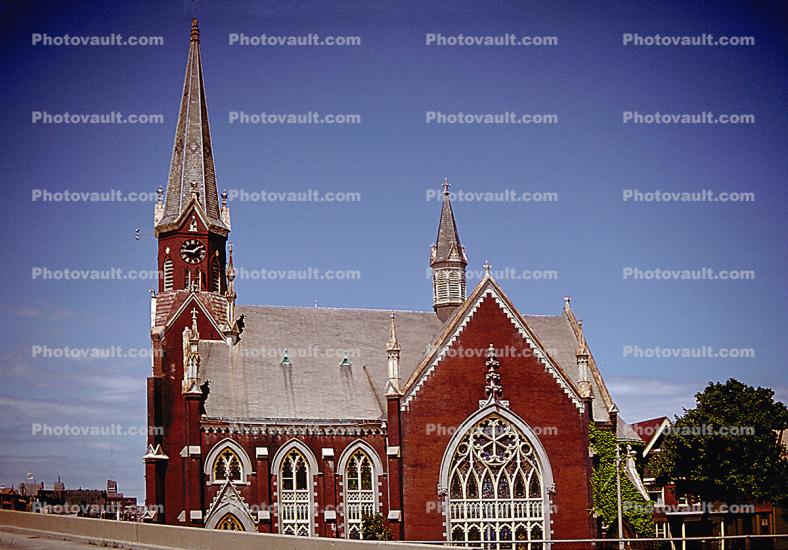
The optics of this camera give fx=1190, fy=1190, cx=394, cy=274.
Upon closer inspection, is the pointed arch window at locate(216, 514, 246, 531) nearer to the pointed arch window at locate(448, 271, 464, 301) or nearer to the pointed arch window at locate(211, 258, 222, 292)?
the pointed arch window at locate(211, 258, 222, 292)

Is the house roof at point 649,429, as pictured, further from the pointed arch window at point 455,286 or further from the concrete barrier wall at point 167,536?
the concrete barrier wall at point 167,536

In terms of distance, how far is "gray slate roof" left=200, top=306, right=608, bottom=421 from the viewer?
6173 cm

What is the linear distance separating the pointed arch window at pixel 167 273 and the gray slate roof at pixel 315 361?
4.11 m

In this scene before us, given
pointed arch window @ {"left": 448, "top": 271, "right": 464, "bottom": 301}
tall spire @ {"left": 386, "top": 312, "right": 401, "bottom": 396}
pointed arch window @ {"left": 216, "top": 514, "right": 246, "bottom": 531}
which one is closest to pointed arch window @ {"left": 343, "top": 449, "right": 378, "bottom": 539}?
tall spire @ {"left": 386, "top": 312, "right": 401, "bottom": 396}

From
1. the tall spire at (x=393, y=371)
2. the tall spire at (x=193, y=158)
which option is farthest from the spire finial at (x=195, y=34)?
the tall spire at (x=393, y=371)

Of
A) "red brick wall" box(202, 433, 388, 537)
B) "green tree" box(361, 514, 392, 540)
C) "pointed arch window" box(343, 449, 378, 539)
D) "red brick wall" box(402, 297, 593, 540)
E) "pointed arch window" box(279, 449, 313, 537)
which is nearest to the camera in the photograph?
"green tree" box(361, 514, 392, 540)

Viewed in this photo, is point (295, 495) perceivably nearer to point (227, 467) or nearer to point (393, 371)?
point (227, 467)

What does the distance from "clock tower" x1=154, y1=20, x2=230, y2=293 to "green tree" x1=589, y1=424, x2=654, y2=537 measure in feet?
73.5

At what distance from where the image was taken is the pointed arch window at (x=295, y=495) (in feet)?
196

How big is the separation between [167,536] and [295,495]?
25983 millimetres

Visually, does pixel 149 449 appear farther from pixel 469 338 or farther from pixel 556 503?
pixel 556 503

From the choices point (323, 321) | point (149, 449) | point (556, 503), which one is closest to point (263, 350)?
point (323, 321)

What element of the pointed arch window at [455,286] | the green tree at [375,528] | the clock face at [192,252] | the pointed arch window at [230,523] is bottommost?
the green tree at [375,528]

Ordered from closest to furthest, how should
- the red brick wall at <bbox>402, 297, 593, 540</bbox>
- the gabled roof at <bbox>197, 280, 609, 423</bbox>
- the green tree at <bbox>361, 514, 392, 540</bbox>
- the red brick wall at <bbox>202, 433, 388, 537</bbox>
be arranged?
1. the green tree at <bbox>361, 514, 392, 540</bbox>
2. the red brick wall at <bbox>202, 433, 388, 537</bbox>
3. the red brick wall at <bbox>402, 297, 593, 540</bbox>
4. the gabled roof at <bbox>197, 280, 609, 423</bbox>
